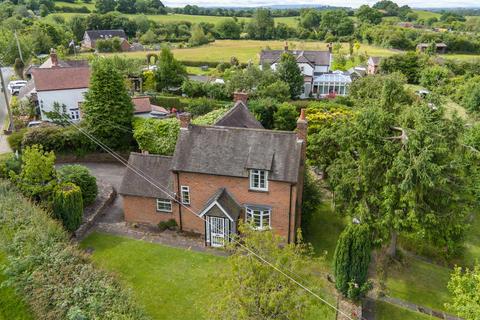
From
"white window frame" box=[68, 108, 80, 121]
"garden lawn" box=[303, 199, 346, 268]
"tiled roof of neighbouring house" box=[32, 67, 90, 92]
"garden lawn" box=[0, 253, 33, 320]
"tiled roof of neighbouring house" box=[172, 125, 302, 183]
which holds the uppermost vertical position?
"tiled roof of neighbouring house" box=[32, 67, 90, 92]

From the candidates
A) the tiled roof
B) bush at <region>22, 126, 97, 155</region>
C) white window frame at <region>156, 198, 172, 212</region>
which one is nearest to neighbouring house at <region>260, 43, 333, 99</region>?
the tiled roof

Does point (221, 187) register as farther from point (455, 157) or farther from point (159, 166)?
point (455, 157)

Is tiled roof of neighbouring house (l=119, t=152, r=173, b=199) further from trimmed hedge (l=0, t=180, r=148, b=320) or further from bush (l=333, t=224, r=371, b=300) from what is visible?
bush (l=333, t=224, r=371, b=300)

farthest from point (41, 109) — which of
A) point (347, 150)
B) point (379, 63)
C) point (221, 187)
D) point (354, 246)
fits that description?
point (379, 63)

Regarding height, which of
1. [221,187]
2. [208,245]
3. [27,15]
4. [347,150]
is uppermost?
[27,15]

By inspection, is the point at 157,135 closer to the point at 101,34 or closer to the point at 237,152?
the point at 237,152

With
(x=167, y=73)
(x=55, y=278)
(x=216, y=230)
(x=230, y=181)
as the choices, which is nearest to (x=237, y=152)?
(x=230, y=181)
